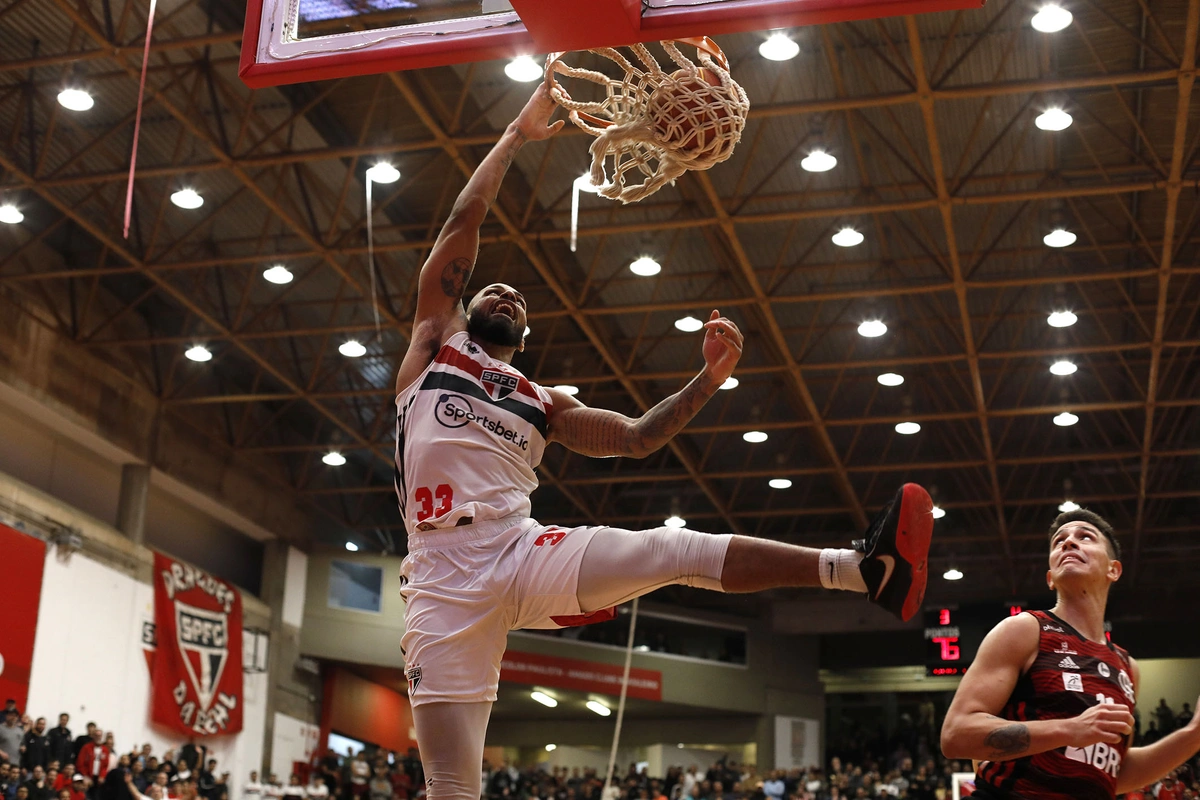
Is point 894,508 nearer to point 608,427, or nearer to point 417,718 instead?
point 608,427

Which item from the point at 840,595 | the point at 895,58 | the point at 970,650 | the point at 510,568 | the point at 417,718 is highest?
the point at 895,58

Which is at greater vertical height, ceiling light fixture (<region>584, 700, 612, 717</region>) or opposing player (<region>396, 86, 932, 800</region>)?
ceiling light fixture (<region>584, 700, 612, 717</region>)

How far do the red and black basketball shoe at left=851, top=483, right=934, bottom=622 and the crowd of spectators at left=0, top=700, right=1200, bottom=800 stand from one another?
15.5 metres

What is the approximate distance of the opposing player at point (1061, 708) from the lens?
4.30 m

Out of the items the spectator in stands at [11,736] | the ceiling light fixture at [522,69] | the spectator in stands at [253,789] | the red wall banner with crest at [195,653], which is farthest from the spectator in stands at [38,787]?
the ceiling light fixture at [522,69]

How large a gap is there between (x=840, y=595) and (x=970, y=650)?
1385cm

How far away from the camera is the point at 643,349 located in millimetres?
26250

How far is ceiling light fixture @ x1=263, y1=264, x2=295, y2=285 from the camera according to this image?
2106 cm

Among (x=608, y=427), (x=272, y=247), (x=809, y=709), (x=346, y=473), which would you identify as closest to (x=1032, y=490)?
(x=809, y=709)

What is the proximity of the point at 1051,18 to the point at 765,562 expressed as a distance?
11.9 meters

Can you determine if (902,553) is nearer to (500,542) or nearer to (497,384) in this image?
(500,542)

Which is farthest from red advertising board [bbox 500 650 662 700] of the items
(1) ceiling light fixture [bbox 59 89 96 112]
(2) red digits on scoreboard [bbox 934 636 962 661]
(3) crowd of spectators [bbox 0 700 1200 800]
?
(1) ceiling light fixture [bbox 59 89 96 112]

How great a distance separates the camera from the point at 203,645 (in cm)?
2623

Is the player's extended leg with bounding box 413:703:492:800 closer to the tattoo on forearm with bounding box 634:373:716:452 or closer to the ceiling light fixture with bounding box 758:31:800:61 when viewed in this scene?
the tattoo on forearm with bounding box 634:373:716:452
